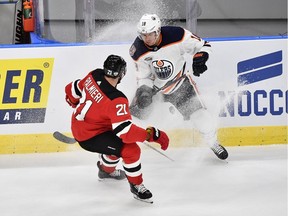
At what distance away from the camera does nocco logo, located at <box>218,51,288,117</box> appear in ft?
16.8

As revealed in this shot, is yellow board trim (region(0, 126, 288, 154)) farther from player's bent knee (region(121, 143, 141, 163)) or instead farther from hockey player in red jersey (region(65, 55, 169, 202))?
player's bent knee (region(121, 143, 141, 163))

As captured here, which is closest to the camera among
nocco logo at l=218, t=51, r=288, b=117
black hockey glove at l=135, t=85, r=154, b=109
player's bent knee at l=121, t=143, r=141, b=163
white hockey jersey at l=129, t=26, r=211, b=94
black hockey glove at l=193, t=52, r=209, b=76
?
player's bent knee at l=121, t=143, r=141, b=163

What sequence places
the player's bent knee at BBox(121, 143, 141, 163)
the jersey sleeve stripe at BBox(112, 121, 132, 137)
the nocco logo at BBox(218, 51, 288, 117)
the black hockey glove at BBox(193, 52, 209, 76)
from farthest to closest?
the nocco logo at BBox(218, 51, 288, 117) < the black hockey glove at BBox(193, 52, 209, 76) < the player's bent knee at BBox(121, 143, 141, 163) < the jersey sleeve stripe at BBox(112, 121, 132, 137)

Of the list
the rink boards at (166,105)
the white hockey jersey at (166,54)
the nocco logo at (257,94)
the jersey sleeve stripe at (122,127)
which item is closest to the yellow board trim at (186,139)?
the rink boards at (166,105)

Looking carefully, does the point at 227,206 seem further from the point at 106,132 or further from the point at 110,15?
the point at 110,15

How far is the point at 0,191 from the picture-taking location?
4020 millimetres

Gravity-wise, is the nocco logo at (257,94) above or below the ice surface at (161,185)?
above

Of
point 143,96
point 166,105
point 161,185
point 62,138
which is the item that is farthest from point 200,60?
point 62,138

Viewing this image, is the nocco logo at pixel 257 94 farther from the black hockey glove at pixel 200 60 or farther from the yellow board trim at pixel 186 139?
the black hockey glove at pixel 200 60

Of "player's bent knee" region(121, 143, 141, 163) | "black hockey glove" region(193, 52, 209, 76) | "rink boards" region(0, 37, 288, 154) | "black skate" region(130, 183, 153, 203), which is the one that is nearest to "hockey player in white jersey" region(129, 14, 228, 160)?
"black hockey glove" region(193, 52, 209, 76)

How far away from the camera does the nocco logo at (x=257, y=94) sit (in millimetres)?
5129

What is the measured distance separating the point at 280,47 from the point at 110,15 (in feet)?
5.25

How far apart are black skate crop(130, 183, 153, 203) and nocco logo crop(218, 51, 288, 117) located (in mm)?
1623

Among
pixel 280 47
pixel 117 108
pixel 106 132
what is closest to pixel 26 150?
pixel 106 132
